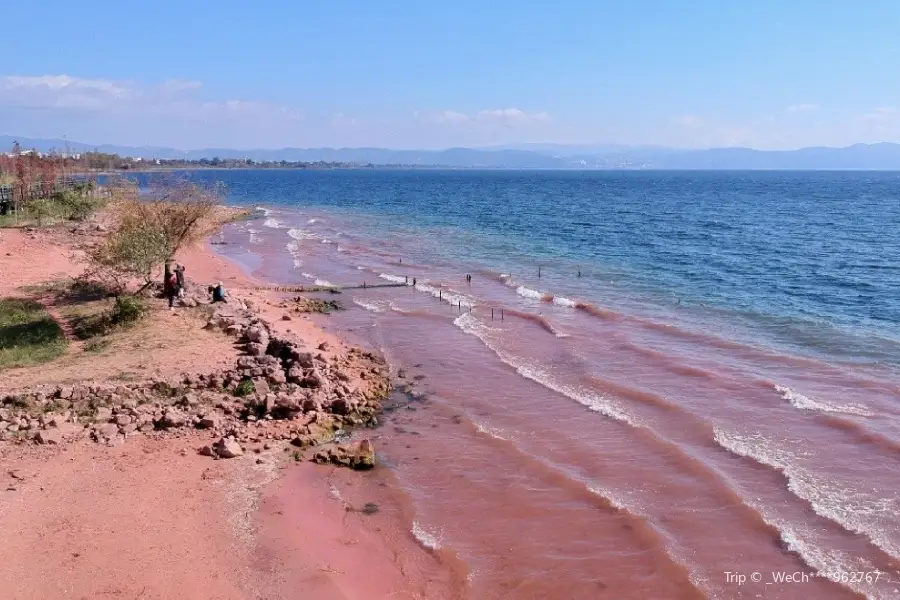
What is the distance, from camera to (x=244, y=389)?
53.4 feet

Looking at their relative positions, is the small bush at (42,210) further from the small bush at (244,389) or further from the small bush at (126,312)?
the small bush at (244,389)

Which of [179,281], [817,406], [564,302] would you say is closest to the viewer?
[817,406]

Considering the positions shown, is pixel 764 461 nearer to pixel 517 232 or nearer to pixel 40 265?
pixel 40 265

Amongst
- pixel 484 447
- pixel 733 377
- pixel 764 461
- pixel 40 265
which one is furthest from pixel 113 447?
pixel 40 265

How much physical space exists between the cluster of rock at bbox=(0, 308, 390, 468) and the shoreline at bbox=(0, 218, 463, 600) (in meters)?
0.40

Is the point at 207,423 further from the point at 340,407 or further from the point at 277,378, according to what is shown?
the point at 340,407

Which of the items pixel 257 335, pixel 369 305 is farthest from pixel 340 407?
pixel 369 305

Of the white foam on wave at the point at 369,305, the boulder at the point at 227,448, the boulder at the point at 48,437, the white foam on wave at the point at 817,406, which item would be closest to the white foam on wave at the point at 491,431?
the boulder at the point at 227,448

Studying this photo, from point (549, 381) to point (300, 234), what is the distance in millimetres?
40663

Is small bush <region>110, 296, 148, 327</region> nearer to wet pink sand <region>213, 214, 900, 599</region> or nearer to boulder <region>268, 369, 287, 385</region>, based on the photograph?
boulder <region>268, 369, 287, 385</region>

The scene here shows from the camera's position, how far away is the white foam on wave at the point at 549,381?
1686cm

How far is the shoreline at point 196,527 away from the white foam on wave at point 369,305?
14.1 meters

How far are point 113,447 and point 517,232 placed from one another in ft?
148

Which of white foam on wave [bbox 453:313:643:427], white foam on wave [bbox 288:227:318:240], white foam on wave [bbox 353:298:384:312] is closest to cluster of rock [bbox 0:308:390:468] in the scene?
white foam on wave [bbox 453:313:643:427]
